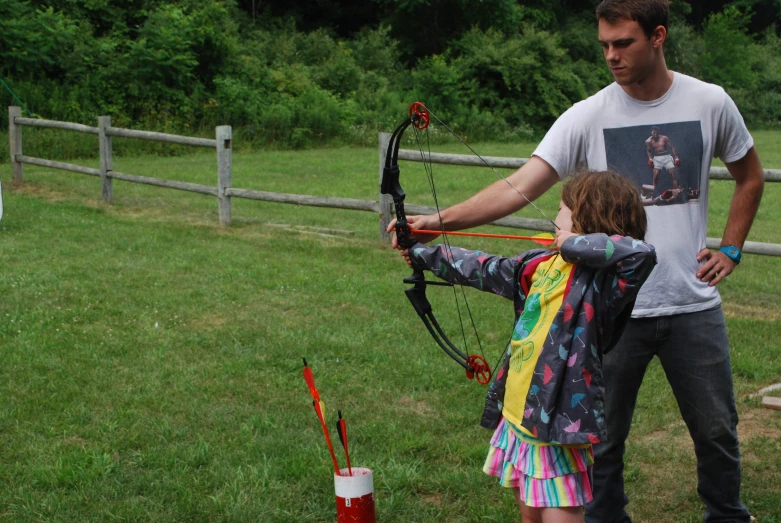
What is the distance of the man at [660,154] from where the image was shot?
2938 mm

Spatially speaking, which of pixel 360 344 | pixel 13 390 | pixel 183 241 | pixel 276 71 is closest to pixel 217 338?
pixel 360 344

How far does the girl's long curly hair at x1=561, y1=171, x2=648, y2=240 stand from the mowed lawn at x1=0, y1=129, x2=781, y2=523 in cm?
137

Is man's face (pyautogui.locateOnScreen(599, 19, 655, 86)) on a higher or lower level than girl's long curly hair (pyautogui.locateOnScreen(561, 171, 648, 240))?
higher

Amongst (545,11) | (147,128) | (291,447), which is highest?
(545,11)

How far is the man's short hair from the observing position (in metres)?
2.82

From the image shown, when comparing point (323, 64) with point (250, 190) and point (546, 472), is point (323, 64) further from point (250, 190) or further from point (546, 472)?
point (546, 472)

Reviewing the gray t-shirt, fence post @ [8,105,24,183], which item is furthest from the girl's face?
fence post @ [8,105,24,183]

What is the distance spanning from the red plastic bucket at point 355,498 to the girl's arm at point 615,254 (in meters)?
0.99

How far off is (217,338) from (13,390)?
1.33m

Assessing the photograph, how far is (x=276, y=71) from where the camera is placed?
2239cm

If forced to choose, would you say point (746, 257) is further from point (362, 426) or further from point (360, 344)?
point (362, 426)

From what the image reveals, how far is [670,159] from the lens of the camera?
295 centimetres

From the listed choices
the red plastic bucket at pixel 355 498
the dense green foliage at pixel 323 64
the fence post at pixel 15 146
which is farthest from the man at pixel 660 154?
the dense green foliage at pixel 323 64

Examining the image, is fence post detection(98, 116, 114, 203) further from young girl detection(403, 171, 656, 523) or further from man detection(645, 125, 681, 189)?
young girl detection(403, 171, 656, 523)
